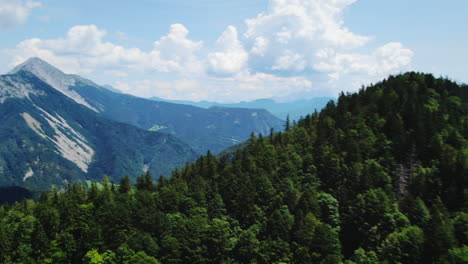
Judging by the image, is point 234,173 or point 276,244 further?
point 234,173

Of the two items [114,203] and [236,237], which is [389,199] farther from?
[114,203]

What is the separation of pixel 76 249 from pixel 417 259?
3375 inches

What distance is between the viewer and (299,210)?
9494 centimetres

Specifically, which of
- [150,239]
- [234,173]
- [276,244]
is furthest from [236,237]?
[234,173]

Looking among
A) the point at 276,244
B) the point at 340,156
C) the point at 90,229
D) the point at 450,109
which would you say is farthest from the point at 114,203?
the point at 450,109

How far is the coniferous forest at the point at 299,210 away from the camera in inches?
3410

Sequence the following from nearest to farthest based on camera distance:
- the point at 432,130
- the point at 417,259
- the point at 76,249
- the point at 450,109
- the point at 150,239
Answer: the point at 417,259
the point at 150,239
the point at 76,249
the point at 432,130
the point at 450,109

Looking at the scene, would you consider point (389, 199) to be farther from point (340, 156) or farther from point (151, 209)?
point (151, 209)

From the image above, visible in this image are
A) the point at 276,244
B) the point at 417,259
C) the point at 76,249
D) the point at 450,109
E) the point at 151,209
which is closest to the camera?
the point at 417,259

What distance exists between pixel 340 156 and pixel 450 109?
219ft

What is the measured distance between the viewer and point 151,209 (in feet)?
353

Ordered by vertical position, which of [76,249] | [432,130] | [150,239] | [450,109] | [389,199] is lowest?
[76,249]

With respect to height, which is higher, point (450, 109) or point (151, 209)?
point (450, 109)

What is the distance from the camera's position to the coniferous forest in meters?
86.6
